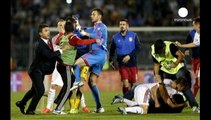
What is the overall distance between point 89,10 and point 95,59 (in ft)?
56.1

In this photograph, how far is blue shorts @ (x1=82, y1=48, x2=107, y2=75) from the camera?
40.7ft

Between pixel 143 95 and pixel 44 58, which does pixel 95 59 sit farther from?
pixel 143 95

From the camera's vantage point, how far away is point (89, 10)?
2939cm

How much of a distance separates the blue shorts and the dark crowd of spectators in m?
15.7

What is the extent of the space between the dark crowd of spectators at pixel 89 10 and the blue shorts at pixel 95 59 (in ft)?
51.6

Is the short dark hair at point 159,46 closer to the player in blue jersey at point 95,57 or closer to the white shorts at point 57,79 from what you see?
the player in blue jersey at point 95,57

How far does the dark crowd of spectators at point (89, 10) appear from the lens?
2908 centimetres

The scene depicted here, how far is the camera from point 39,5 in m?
30.8

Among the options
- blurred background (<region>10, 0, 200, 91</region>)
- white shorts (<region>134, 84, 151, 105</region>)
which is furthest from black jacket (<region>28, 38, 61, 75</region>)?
blurred background (<region>10, 0, 200, 91</region>)

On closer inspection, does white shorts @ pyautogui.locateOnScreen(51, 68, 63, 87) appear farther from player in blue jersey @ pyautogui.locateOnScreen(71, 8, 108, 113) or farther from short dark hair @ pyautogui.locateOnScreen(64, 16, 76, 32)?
short dark hair @ pyautogui.locateOnScreen(64, 16, 76, 32)

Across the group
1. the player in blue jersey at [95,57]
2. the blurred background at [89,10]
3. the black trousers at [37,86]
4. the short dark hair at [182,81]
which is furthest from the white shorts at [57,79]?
the blurred background at [89,10]

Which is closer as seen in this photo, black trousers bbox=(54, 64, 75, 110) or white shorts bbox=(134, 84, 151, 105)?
white shorts bbox=(134, 84, 151, 105)
